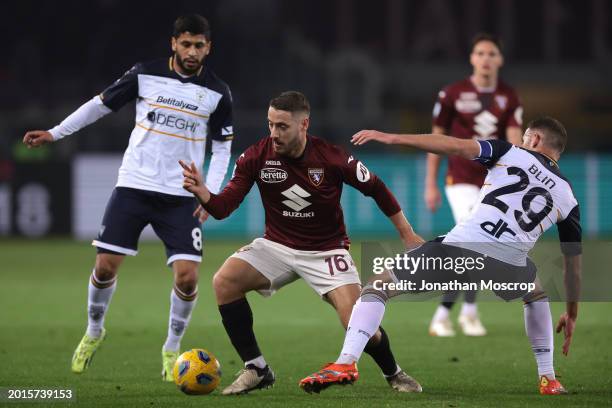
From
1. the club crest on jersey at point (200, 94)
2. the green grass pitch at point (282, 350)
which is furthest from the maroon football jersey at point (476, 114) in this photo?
the club crest on jersey at point (200, 94)

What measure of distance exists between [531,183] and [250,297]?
22.9 feet

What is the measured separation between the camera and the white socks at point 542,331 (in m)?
6.50

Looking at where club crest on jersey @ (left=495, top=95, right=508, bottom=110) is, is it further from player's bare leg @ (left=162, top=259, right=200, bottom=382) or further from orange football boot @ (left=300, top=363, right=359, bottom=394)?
orange football boot @ (left=300, top=363, right=359, bottom=394)

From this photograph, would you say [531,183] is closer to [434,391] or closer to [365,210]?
[434,391]

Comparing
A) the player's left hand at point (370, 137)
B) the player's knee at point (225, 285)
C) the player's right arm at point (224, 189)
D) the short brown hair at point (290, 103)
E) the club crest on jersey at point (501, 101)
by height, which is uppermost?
the club crest on jersey at point (501, 101)

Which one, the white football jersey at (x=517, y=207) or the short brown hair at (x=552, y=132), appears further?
the short brown hair at (x=552, y=132)

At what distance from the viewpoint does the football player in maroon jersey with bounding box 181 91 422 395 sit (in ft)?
21.3

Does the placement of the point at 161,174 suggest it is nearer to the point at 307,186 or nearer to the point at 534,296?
the point at 307,186

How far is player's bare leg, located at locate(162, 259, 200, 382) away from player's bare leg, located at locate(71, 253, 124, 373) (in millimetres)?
406

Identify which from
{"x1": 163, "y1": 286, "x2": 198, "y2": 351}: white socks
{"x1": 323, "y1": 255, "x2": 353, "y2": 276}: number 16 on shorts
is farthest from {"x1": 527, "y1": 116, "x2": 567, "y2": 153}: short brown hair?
{"x1": 163, "y1": 286, "x2": 198, "y2": 351}: white socks

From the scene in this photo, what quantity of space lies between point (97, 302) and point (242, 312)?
1.34 m

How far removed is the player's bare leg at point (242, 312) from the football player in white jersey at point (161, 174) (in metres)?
0.80

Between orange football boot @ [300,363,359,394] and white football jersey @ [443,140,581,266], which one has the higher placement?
white football jersey @ [443,140,581,266]

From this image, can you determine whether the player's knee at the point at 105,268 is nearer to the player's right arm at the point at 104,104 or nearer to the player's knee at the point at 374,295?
the player's right arm at the point at 104,104
